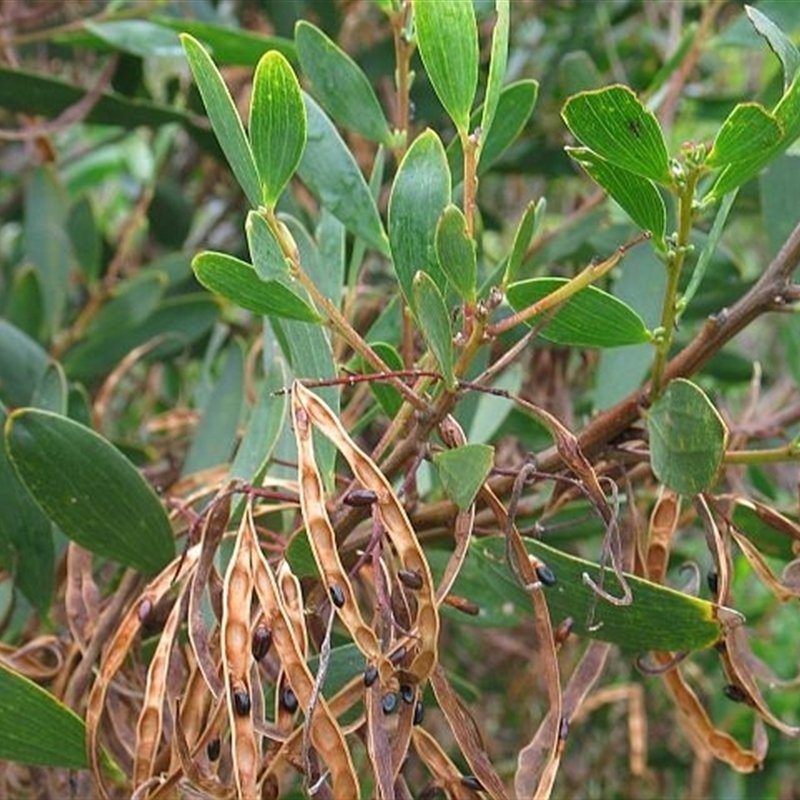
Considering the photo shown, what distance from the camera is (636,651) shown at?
61 cm

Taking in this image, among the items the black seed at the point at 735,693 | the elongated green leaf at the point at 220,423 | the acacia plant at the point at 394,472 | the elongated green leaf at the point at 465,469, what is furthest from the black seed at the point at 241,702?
the elongated green leaf at the point at 220,423

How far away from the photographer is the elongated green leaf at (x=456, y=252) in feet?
1.61

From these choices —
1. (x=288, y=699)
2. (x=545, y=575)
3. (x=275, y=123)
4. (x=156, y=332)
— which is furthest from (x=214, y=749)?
(x=156, y=332)

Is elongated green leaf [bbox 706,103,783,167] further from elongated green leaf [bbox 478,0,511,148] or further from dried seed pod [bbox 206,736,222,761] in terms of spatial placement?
dried seed pod [bbox 206,736,222,761]

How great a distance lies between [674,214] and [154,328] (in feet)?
1.43

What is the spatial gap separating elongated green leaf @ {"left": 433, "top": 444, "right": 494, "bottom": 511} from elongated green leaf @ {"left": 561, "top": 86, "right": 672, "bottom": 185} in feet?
0.39

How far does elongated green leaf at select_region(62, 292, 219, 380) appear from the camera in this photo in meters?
1.08

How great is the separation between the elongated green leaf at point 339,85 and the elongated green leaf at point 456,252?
21 cm

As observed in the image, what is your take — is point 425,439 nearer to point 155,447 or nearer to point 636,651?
point 636,651

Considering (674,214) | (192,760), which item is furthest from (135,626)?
(674,214)

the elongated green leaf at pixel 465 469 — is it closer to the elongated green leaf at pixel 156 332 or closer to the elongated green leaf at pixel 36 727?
the elongated green leaf at pixel 36 727

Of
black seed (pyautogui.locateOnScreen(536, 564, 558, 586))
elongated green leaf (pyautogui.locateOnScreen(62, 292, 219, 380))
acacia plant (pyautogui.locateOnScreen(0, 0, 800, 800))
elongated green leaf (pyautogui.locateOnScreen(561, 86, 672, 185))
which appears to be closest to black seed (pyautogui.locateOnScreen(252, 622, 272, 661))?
acacia plant (pyautogui.locateOnScreen(0, 0, 800, 800))

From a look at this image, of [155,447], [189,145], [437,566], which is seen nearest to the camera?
[437,566]

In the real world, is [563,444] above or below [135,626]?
above
